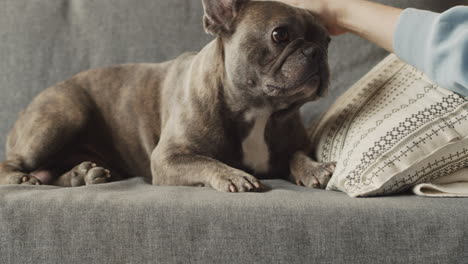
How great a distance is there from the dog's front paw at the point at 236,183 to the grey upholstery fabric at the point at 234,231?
21 centimetres

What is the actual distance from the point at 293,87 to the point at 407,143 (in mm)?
417

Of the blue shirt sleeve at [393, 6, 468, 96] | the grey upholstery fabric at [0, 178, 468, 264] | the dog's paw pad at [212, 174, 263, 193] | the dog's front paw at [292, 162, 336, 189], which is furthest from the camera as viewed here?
the dog's front paw at [292, 162, 336, 189]

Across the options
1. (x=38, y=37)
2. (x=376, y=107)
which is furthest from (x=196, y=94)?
(x=38, y=37)

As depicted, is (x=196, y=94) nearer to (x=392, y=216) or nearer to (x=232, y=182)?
(x=232, y=182)

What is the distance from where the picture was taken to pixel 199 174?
5.24 feet

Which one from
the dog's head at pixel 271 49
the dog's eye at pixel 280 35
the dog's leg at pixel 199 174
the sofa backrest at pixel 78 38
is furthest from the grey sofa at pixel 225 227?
the sofa backrest at pixel 78 38

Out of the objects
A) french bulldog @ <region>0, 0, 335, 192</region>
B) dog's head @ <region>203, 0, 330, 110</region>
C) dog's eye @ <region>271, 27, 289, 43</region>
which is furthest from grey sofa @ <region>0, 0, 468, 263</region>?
dog's eye @ <region>271, 27, 289, 43</region>

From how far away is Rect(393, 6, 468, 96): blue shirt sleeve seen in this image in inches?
48.9

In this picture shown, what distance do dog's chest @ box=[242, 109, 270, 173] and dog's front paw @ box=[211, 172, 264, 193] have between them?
0.99ft

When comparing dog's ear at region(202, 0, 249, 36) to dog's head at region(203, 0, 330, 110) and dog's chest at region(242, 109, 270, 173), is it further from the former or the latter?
dog's chest at region(242, 109, 270, 173)

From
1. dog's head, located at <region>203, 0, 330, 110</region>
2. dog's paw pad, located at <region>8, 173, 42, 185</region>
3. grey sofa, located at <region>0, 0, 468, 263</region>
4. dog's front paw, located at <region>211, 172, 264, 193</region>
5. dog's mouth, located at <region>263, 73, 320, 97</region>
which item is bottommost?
dog's paw pad, located at <region>8, 173, 42, 185</region>

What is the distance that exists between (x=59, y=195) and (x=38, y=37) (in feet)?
4.39

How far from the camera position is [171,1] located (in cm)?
237

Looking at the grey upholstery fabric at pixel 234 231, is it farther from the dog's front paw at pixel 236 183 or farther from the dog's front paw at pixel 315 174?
the dog's front paw at pixel 315 174
